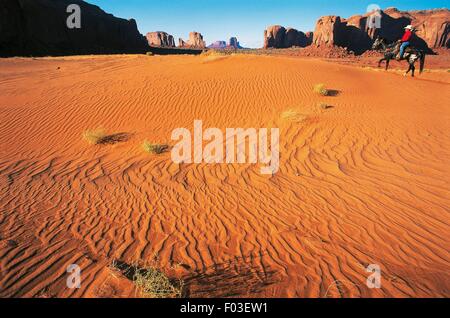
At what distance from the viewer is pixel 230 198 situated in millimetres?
5445

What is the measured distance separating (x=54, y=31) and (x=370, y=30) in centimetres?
6493

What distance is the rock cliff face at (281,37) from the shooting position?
296 feet

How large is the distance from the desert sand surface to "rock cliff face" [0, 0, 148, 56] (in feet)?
115

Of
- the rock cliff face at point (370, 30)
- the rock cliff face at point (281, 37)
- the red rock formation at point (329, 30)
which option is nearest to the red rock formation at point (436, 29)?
the rock cliff face at point (370, 30)

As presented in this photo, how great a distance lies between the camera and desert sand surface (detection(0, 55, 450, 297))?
3486 mm

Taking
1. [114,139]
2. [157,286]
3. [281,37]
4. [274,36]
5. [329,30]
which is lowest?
[114,139]

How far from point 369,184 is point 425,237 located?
166 cm

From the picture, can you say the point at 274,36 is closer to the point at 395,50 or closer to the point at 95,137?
the point at 395,50

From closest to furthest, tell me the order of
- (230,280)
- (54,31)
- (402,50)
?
1. (230,280)
2. (402,50)
3. (54,31)

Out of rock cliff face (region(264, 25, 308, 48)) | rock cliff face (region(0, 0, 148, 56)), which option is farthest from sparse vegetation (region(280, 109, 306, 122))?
rock cliff face (region(264, 25, 308, 48))

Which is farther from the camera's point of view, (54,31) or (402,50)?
(54,31)
